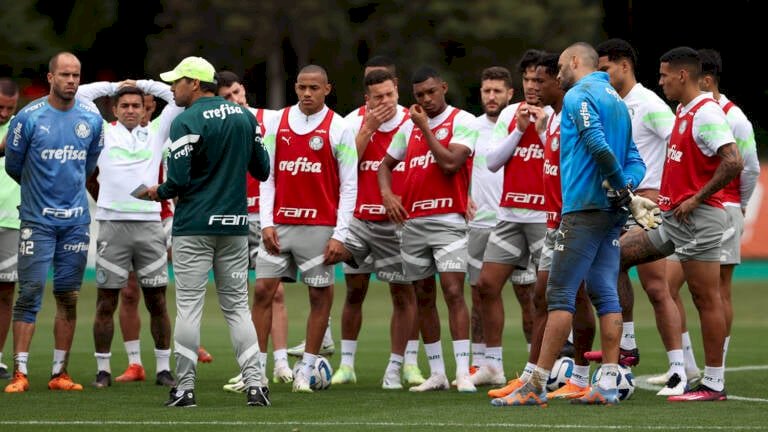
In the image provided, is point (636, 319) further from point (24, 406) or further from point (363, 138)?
point (24, 406)

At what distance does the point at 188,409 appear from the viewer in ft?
34.6

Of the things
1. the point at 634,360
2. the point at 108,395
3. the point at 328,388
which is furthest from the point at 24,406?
the point at 634,360

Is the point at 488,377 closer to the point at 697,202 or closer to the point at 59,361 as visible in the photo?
the point at 697,202

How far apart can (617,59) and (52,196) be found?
4.69 meters

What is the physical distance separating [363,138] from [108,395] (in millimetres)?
3007

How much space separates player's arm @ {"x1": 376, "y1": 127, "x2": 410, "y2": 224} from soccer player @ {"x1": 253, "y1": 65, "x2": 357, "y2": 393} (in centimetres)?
37

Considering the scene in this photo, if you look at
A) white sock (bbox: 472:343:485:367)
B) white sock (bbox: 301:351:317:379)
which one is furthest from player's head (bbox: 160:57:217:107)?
white sock (bbox: 472:343:485:367)

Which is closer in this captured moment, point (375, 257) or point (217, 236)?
point (217, 236)

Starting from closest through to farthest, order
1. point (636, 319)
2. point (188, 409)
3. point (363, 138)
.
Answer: point (188, 409)
point (363, 138)
point (636, 319)

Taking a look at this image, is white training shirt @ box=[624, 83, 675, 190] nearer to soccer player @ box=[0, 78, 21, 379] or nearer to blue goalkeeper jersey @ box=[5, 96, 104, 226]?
blue goalkeeper jersey @ box=[5, 96, 104, 226]

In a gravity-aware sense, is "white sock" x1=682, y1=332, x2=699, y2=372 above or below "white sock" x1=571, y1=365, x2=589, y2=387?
above

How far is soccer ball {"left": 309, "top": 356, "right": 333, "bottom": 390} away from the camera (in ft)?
41.0

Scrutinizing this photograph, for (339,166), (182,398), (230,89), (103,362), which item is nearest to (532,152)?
(339,166)

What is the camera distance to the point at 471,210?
1362 centimetres
